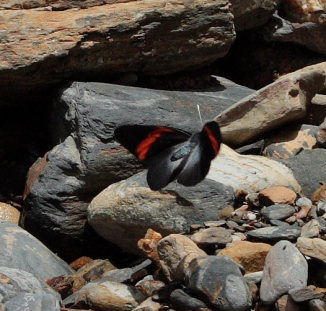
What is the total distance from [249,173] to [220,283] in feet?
4.30

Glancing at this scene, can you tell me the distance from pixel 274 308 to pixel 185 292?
0.39 metres

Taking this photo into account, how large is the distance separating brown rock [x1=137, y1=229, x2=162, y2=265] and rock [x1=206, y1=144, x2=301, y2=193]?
539mm

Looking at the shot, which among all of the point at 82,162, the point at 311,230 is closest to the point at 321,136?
the point at 311,230

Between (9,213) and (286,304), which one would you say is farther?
(9,213)

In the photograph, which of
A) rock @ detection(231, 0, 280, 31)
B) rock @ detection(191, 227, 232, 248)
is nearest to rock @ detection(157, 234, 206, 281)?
rock @ detection(191, 227, 232, 248)

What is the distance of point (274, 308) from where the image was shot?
3590mm

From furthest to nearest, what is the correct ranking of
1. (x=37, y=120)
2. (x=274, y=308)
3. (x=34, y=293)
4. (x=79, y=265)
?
(x=37, y=120) < (x=79, y=265) < (x=34, y=293) < (x=274, y=308)

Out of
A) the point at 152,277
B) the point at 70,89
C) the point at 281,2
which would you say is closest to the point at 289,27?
the point at 281,2

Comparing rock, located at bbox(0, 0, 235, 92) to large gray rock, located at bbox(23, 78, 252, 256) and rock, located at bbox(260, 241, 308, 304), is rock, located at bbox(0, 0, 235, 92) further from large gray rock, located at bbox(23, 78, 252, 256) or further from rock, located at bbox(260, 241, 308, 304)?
rock, located at bbox(260, 241, 308, 304)

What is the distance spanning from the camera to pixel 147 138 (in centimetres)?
411

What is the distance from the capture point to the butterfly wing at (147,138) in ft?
13.4

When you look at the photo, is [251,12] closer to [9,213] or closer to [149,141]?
[9,213]

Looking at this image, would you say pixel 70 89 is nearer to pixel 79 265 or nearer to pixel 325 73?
pixel 79 265

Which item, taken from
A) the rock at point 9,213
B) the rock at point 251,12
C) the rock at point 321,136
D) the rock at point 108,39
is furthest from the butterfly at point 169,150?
the rock at point 251,12
